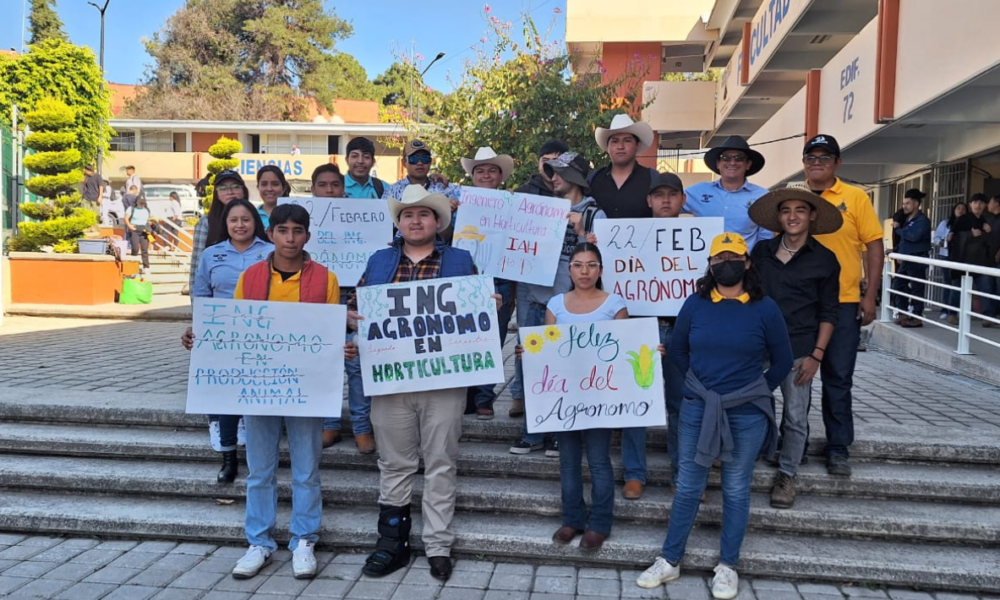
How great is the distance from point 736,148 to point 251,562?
387 cm

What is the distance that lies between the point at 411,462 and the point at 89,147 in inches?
972

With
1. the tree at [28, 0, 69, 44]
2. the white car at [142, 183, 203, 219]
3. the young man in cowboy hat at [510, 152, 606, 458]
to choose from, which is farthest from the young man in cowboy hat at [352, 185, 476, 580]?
the tree at [28, 0, 69, 44]

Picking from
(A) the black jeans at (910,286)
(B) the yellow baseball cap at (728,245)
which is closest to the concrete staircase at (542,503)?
(B) the yellow baseball cap at (728,245)

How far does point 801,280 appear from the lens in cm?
448

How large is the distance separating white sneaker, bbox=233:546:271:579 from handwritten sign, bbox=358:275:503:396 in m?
1.14

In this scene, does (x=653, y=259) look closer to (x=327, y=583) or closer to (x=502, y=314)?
(x=502, y=314)

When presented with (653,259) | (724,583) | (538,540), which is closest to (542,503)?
(538,540)

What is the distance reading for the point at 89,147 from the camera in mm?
24641

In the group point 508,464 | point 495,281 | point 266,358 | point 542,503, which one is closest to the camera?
point 266,358

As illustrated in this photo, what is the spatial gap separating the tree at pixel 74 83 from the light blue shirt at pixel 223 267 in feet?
71.8

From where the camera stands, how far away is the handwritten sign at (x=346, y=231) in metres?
5.86

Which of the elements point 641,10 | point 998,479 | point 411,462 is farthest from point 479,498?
point 641,10

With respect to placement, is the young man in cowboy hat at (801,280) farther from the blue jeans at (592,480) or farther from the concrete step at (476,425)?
the blue jeans at (592,480)

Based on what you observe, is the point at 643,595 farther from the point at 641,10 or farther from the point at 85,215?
the point at 641,10
